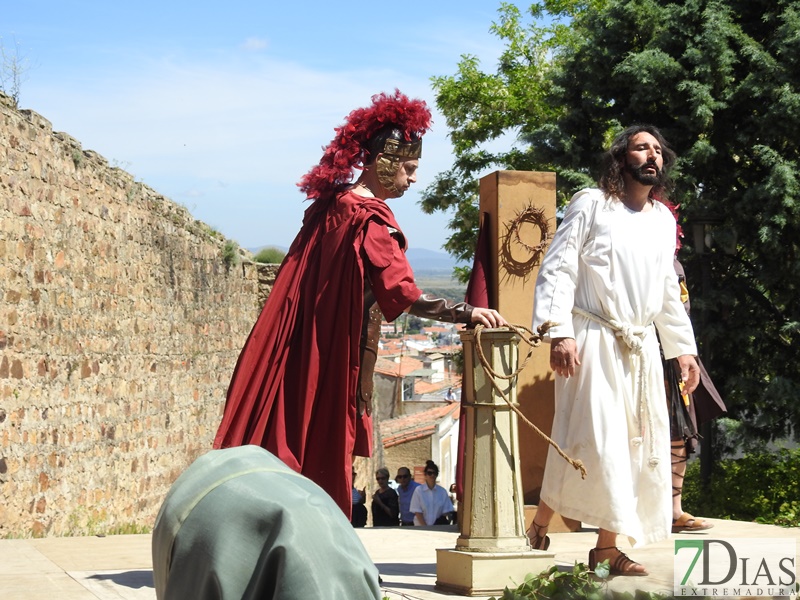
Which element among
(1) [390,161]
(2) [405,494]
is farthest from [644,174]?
(2) [405,494]

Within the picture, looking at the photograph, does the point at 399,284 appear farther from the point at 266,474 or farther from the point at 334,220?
the point at 266,474

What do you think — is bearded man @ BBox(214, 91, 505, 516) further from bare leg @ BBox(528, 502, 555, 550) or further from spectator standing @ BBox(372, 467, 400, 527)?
spectator standing @ BBox(372, 467, 400, 527)

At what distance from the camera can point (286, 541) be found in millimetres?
1311

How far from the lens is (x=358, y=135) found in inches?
176

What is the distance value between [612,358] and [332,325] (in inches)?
48.6

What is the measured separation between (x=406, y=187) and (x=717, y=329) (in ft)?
31.1

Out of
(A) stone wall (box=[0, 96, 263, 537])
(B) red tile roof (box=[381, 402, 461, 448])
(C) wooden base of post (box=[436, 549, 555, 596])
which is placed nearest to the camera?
(C) wooden base of post (box=[436, 549, 555, 596])

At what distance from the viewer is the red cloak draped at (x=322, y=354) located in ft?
13.5

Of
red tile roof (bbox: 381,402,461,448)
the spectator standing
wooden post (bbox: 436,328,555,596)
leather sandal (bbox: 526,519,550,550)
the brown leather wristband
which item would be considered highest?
the brown leather wristband

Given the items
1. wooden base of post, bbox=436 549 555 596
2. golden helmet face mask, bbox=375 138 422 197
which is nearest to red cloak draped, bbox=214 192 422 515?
golden helmet face mask, bbox=375 138 422 197

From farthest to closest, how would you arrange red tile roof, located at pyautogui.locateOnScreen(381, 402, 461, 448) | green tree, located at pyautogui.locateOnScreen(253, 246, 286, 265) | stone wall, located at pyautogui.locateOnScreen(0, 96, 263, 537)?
red tile roof, located at pyautogui.locateOnScreen(381, 402, 461, 448), green tree, located at pyautogui.locateOnScreen(253, 246, 286, 265), stone wall, located at pyautogui.locateOnScreen(0, 96, 263, 537)

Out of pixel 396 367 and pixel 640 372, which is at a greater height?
pixel 640 372

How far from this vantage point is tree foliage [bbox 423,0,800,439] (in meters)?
13.1

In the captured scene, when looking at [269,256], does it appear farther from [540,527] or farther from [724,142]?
[540,527]
